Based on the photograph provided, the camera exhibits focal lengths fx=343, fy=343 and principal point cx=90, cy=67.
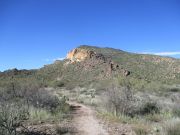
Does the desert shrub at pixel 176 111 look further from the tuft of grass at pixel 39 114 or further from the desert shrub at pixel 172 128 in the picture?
the tuft of grass at pixel 39 114

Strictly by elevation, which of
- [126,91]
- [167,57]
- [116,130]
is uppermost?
[167,57]

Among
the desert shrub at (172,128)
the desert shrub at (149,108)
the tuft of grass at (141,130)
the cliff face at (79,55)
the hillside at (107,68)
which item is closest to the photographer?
the desert shrub at (172,128)

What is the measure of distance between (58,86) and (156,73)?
65.4ft

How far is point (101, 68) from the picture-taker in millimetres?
58094

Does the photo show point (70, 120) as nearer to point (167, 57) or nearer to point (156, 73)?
point (156, 73)

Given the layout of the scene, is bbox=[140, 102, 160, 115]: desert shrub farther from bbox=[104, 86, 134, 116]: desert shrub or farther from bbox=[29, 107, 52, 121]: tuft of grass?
bbox=[29, 107, 52, 121]: tuft of grass

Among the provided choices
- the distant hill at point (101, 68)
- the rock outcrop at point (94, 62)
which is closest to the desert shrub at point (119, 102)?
the distant hill at point (101, 68)

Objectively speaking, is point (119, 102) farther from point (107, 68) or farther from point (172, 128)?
point (107, 68)

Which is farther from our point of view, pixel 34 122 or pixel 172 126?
pixel 34 122

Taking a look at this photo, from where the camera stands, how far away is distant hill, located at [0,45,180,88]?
54.7 m

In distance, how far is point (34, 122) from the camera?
14.5m

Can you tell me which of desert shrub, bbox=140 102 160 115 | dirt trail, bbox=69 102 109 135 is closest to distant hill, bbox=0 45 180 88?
desert shrub, bbox=140 102 160 115

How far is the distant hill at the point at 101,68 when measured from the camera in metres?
54.7

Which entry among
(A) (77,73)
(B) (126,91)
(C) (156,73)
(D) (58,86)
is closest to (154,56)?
(C) (156,73)
